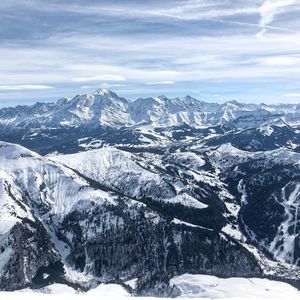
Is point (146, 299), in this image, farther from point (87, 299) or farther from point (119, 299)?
point (87, 299)

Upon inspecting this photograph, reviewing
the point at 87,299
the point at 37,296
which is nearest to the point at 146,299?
the point at 87,299

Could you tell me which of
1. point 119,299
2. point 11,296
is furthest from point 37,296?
point 119,299

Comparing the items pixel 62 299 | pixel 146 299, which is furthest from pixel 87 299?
pixel 146 299

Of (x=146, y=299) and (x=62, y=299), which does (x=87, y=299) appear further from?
(x=146, y=299)

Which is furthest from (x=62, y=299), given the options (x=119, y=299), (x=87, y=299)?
(x=119, y=299)

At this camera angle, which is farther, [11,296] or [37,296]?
[37,296]

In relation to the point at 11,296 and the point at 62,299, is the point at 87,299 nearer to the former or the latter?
the point at 62,299

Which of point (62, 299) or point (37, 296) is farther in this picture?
point (37, 296)
